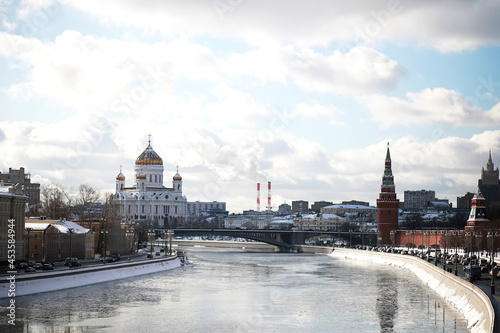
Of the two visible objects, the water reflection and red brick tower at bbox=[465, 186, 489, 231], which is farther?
red brick tower at bbox=[465, 186, 489, 231]

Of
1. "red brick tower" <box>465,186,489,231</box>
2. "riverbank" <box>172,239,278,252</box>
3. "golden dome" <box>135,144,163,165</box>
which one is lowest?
"riverbank" <box>172,239,278,252</box>

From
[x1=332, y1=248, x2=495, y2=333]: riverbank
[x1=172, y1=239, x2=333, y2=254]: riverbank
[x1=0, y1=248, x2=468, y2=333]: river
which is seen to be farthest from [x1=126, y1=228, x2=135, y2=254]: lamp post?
[x1=172, y1=239, x2=333, y2=254]: riverbank

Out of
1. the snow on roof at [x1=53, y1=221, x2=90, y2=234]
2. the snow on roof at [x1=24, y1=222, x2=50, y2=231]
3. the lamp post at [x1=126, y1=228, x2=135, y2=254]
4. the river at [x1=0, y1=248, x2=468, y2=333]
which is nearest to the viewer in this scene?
the river at [x1=0, y1=248, x2=468, y2=333]

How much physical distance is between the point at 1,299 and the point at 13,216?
16893mm

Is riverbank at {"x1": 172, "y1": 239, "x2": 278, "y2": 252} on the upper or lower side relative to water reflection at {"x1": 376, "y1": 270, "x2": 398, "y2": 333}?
lower

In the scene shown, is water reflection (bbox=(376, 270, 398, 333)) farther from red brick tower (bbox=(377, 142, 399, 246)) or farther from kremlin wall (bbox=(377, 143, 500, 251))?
red brick tower (bbox=(377, 142, 399, 246))

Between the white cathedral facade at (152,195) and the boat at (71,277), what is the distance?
113647mm

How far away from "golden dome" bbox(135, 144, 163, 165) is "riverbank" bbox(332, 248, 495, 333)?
377 ft

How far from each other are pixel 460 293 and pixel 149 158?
152 meters

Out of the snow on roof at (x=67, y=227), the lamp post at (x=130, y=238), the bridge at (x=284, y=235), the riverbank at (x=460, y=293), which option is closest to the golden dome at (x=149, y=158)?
the bridge at (x=284, y=235)

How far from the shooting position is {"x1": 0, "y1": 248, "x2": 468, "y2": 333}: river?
39.7 meters

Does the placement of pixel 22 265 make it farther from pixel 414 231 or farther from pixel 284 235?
pixel 284 235

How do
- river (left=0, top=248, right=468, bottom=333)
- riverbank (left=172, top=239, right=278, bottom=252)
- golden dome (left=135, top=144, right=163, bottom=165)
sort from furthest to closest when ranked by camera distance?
golden dome (left=135, top=144, right=163, bottom=165) → riverbank (left=172, top=239, right=278, bottom=252) → river (left=0, top=248, right=468, bottom=333)

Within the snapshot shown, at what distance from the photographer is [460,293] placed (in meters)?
47.9
